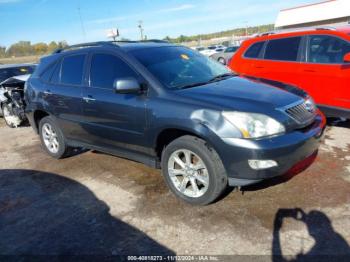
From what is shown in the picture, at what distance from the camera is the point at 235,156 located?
3.17 m

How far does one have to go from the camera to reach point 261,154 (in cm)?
308

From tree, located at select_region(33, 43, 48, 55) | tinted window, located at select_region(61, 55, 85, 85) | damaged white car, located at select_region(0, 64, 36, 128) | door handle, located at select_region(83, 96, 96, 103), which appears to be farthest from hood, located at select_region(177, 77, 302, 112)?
tree, located at select_region(33, 43, 48, 55)

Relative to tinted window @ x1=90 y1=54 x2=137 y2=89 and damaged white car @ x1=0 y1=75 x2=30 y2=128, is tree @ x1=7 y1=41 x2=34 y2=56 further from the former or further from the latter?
tinted window @ x1=90 y1=54 x2=137 y2=89

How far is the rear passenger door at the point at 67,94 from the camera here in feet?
15.3

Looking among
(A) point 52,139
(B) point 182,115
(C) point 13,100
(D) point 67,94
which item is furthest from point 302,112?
(C) point 13,100

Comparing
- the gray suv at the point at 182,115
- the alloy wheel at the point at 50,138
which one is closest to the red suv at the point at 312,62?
the gray suv at the point at 182,115

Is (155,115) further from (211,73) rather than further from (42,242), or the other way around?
(42,242)

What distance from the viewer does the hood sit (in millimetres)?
3295

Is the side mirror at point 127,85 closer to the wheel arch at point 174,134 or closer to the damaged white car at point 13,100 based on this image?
the wheel arch at point 174,134

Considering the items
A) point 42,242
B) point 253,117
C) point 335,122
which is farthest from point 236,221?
point 335,122

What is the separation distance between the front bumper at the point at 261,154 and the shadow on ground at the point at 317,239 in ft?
1.48

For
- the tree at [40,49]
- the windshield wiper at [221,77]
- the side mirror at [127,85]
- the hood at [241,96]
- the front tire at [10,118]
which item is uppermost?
the side mirror at [127,85]

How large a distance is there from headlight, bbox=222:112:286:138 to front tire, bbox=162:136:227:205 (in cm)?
39

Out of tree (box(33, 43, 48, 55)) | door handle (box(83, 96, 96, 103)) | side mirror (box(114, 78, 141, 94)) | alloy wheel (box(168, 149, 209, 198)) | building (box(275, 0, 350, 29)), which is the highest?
building (box(275, 0, 350, 29))
